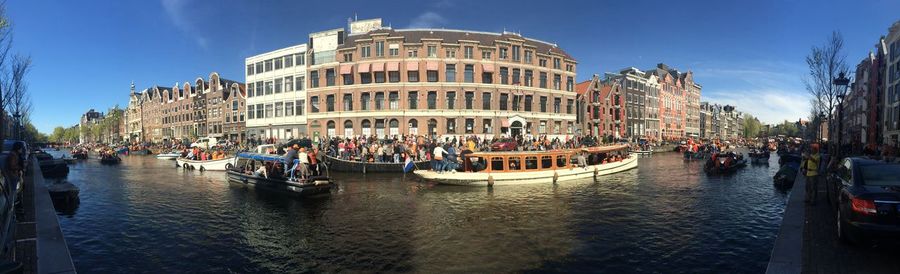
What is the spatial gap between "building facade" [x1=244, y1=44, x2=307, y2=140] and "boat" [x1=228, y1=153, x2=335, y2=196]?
101 feet

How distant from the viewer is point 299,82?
5434 centimetres

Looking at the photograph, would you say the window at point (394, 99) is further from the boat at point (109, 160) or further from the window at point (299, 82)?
the boat at point (109, 160)

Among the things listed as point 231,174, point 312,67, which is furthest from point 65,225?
point 312,67

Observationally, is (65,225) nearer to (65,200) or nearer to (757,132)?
(65,200)

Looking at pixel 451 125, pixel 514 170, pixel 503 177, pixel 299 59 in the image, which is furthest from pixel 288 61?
pixel 503 177

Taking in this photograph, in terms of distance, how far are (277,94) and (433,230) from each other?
2005 inches

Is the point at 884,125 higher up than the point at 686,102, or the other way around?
the point at 686,102

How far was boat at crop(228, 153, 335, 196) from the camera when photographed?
18125 mm

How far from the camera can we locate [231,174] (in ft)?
78.4

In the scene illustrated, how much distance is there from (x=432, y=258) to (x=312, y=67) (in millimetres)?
47245

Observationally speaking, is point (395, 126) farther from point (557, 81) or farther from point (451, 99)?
point (557, 81)

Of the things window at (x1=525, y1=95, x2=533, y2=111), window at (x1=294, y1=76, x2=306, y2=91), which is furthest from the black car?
window at (x1=294, y1=76, x2=306, y2=91)

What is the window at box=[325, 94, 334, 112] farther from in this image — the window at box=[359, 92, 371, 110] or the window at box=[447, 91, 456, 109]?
the window at box=[447, 91, 456, 109]

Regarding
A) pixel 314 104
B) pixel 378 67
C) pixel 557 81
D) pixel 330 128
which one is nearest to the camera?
pixel 378 67
